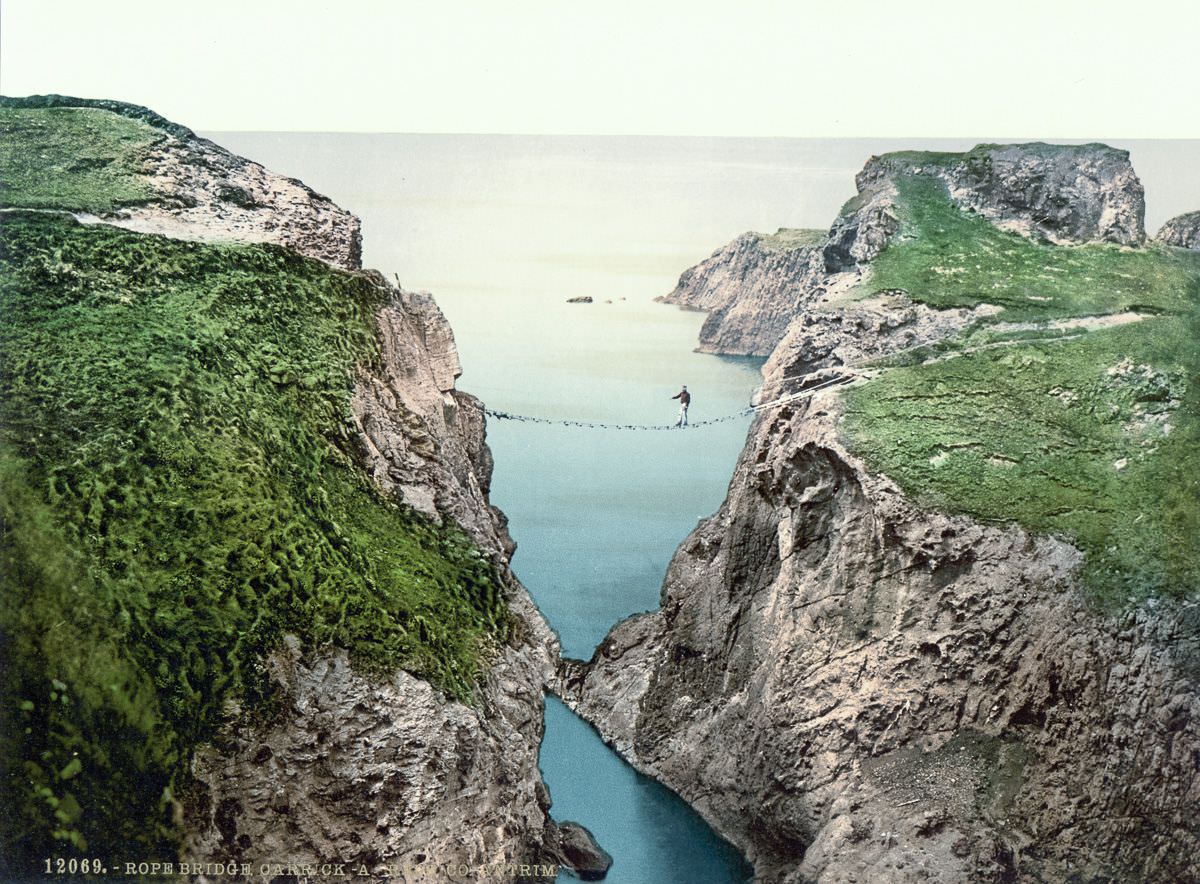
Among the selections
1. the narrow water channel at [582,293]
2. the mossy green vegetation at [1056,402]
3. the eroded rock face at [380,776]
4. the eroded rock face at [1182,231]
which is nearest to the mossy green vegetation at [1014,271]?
the mossy green vegetation at [1056,402]

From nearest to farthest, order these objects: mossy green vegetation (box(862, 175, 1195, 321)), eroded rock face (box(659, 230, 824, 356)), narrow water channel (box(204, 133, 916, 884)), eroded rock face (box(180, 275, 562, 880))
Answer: eroded rock face (box(180, 275, 562, 880)) < mossy green vegetation (box(862, 175, 1195, 321)) < narrow water channel (box(204, 133, 916, 884)) < eroded rock face (box(659, 230, 824, 356))

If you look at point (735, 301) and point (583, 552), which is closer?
point (583, 552)

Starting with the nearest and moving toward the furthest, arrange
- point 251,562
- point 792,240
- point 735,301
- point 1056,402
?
point 251,562 < point 1056,402 < point 735,301 < point 792,240

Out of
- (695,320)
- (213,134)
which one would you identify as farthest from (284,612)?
(695,320)

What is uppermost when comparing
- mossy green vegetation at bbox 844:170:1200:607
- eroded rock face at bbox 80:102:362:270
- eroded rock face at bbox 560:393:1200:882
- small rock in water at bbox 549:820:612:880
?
eroded rock face at bbox 80:102:362:270

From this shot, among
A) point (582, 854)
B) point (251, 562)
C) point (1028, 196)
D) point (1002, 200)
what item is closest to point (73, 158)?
point (251, 562)

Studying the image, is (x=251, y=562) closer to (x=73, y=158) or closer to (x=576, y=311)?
(x=73, y=158)

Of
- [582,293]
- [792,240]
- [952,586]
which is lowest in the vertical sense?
[952,586]

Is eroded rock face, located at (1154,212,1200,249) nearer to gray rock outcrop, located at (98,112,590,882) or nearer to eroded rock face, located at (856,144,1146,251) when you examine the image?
eroded rock face, located at (856,144,1146,251)

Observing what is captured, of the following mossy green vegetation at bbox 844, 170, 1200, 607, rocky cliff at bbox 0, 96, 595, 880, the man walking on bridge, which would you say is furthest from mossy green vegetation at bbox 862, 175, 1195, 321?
rocky cliff at bbox 0, 96, 595, 880
